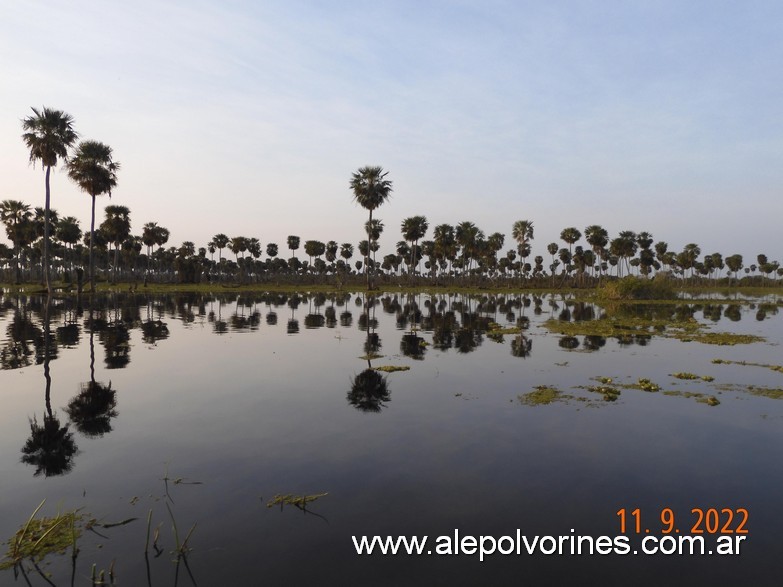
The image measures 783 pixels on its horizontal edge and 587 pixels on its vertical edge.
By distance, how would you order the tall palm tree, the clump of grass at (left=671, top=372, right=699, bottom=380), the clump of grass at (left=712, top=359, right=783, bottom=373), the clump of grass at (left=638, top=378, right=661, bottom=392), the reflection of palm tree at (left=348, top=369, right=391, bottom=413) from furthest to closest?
the tall palm tree → the clump of grass at (left=712, top=359, right=783, bottom=373) → the clump of grass at (left=671, top=372, right=699, bottom=380) → the clump of grass at (left=638, top=378, right=661, bottom=392) → the reflection of palm tree at (left=348, top=369, right=391, bottom=413)

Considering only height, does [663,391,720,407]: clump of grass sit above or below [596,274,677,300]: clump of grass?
below

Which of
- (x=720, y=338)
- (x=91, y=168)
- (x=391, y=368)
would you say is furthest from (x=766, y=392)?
(x=91, y=168)

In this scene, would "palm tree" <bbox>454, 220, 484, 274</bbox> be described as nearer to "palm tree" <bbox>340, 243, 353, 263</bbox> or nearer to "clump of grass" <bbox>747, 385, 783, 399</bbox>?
"palm tree" <bbox>340, 243, 353, 263</bbox>

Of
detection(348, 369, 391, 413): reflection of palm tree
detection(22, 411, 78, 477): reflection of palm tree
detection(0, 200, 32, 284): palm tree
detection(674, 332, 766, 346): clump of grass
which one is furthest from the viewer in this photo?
detection(0, 200, 32, 284): palm tree

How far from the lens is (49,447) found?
11195 millimetres

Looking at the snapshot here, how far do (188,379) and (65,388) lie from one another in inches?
162

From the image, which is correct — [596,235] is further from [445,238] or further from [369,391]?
[369,391]

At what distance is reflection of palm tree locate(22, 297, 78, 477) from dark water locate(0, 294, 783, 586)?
0.22 ft

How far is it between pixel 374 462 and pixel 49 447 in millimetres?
8070

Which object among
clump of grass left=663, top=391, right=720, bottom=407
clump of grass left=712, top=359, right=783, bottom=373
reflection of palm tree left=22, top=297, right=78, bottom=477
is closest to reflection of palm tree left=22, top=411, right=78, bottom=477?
reflection of palm tree left=22, top=297, right=78, bottom=477

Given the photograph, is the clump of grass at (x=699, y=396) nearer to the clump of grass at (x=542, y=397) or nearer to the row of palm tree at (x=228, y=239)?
the clump of grass at (x=542, y=397)

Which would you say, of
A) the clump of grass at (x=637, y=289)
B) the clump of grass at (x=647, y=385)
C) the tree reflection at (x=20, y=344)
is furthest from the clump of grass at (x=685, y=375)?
the clump of grass at (x=637, y=289)

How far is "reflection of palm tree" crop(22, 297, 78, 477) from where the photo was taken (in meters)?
10.1

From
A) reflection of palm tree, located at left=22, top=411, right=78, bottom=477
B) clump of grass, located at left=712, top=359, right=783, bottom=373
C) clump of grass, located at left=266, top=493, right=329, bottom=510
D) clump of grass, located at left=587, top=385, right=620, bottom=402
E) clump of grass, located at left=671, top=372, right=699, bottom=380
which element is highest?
clump of grass, located at left=712, top=359, right=783, bottom=373
